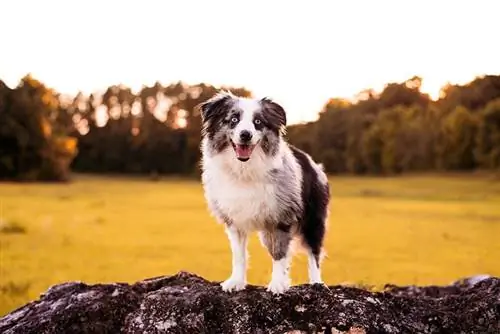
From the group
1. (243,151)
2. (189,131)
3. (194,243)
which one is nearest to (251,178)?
(243,151)

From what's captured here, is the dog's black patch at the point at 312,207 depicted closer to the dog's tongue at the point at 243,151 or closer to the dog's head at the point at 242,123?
the dog's head at the point at 242,123

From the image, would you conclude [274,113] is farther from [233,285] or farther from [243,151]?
[233,285]

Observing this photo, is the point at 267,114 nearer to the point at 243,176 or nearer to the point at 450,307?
the point at 243,176

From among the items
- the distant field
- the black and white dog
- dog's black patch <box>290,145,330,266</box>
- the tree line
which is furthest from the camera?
the tree line

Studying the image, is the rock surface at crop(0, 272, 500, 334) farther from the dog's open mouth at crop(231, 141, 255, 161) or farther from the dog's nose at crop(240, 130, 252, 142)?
the dog's nose at crop(240, 130, 252, 142)

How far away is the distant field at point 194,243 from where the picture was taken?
11.6 meters

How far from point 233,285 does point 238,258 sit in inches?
12.4

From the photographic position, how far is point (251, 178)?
495cm

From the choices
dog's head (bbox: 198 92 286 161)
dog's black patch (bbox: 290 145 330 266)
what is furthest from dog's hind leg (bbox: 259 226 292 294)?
dog's head (bbox: 198 92 286 161)

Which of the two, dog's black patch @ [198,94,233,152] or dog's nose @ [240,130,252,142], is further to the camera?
dog's black patch @ [198,94,233,152]

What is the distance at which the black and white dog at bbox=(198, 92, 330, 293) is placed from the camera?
190 inches

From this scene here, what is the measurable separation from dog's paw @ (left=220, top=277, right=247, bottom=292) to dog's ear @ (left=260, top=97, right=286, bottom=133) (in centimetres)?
110

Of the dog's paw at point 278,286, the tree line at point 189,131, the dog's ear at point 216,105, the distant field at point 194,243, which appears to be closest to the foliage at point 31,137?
the tree line at point 189,131

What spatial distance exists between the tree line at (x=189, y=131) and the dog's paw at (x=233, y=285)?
21796 mm
